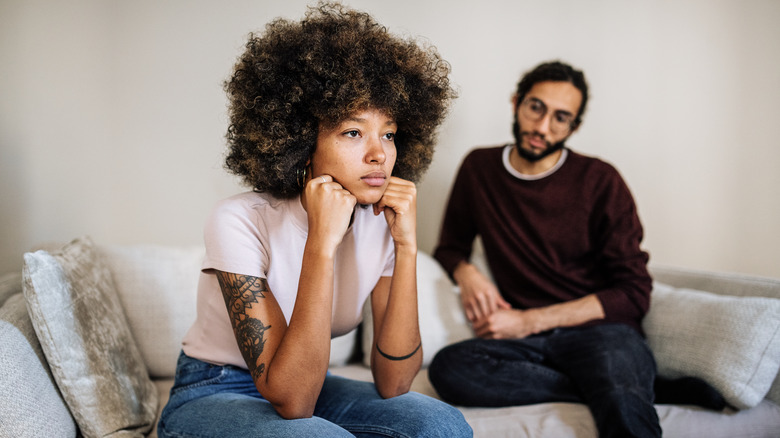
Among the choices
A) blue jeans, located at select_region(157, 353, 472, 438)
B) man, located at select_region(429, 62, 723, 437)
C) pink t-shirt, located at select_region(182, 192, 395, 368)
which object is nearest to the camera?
blue jeans, located at select_region(157, 353, 472, 438)

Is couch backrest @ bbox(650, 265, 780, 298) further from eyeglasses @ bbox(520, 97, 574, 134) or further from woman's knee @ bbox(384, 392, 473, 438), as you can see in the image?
woman's knee @ bbox(384, 392, 473, 438)

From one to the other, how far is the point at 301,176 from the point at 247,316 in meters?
0.35

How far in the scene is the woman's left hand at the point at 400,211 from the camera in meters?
1.21

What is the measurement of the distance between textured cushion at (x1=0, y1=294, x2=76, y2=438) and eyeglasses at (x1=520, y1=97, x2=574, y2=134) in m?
1.70

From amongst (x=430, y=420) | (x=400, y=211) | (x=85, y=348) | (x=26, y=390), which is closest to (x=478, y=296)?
(x=400, y=211)

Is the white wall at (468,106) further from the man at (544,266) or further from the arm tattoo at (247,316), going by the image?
the arm tattoo at (247,316)

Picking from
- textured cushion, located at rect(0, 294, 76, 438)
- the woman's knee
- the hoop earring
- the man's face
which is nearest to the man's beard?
the man's face

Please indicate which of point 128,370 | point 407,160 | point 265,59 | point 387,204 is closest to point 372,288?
point 387,204

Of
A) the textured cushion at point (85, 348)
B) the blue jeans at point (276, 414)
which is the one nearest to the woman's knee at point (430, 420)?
the blue jeans at point (276, 414)

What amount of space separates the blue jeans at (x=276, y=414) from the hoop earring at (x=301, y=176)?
1.43 ft

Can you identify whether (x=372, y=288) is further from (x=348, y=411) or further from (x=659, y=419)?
(x=659, y=419)

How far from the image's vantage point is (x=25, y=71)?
1965 mm

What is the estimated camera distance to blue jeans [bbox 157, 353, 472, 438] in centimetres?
95

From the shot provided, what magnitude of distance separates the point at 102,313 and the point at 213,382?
1.53 feet
